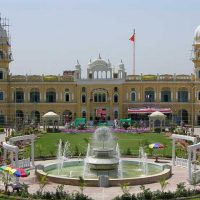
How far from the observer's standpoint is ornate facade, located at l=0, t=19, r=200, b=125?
61750 mm

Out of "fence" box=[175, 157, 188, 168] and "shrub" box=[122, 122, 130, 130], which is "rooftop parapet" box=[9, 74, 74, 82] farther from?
"fence" box=[175, 157, 188, 168]

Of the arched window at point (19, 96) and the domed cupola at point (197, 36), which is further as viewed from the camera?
the arched window at point (19, 96)

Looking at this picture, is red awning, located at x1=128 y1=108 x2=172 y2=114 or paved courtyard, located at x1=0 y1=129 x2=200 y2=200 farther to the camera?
red awning, located at x1=128 y1=108 x2=172 y2=114

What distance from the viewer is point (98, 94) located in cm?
6297

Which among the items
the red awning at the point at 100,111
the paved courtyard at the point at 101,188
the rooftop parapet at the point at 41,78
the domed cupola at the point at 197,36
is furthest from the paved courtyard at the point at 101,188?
the domed cupola at the point at 197,36

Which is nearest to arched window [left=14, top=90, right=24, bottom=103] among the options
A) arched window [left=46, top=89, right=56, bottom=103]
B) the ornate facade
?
the ornate facade

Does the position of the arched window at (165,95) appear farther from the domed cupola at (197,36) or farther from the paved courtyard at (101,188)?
the paved courtyard at (101,188)

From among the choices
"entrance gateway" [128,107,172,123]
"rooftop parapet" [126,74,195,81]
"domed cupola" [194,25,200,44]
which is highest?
"domed cupola" [194,25,200,44]

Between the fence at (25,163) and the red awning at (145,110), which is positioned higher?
the red awning at (145,110)

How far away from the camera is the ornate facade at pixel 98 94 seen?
203ft

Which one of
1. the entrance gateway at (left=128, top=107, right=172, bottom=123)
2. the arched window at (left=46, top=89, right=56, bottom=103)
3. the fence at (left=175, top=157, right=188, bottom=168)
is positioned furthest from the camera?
the arched window at (left=46, top=89, right=56, bottom=103)

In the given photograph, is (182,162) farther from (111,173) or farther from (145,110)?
(145,110)

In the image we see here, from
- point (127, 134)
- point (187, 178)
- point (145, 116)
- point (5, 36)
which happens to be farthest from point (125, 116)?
point (187, 178)

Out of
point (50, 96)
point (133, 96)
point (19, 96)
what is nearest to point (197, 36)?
point (133, 96)
